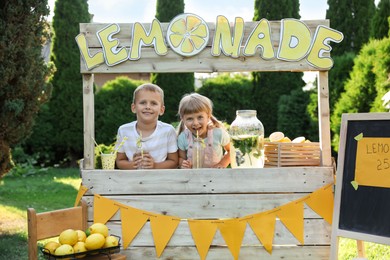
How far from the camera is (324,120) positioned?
120 inches

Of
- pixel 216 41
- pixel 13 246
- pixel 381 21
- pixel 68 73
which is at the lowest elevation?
pixel 13 246

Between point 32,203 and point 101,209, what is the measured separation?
15.6 feet

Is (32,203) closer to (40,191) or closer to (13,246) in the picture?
(40,191)

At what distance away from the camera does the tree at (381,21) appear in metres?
8.46

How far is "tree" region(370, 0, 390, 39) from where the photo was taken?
333 inches

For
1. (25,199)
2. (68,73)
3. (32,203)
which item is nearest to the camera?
(32,203)

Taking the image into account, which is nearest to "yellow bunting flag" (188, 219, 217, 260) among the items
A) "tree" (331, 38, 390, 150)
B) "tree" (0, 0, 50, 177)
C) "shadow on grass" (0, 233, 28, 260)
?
"shadow on grass" (0, 233, 28, 260)

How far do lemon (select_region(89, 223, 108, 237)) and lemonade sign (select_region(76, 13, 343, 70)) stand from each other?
863 mm

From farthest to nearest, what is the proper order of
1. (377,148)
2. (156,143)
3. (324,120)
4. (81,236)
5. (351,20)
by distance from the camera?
(351,20)
(156,143)
(324,120)
(377,148)
(81,236)

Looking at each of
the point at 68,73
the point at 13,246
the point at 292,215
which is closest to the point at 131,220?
the point at 292,215

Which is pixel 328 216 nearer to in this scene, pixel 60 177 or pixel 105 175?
pixel 105 175

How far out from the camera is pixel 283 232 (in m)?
3.07

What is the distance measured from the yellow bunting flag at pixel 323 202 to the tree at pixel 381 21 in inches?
240

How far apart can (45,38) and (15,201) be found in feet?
8.88
